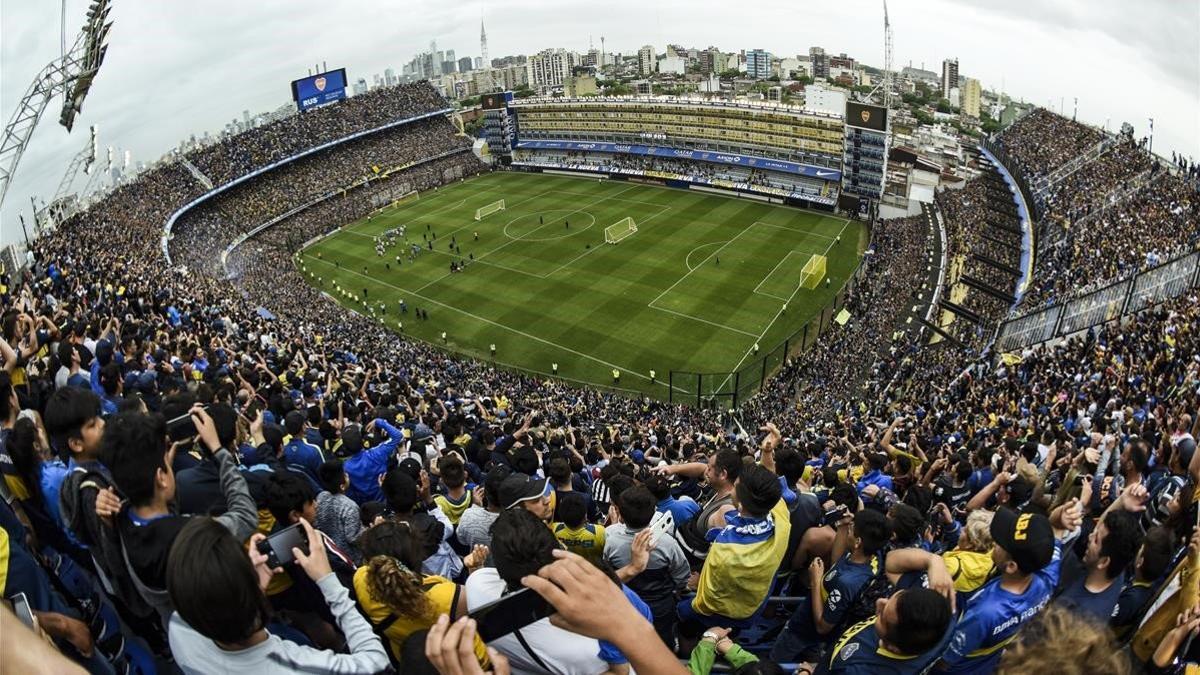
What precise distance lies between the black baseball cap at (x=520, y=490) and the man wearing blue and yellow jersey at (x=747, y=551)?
4.91ft

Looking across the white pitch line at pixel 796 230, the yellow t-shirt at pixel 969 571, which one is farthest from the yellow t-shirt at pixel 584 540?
the white pitch line at pixel 796 230

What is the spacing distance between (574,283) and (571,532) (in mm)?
41961

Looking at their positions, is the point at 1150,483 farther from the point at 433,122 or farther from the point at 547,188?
the point at 433,122

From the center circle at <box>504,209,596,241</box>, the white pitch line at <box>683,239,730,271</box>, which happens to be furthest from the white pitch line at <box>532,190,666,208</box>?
the white pitch line at <box>683,239,730,271</box>

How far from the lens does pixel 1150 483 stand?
7.97 m

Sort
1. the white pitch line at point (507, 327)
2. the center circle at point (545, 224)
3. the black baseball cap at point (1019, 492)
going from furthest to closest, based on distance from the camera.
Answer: the center circle at point (545, 224) → the white pitch line at point (507, 327) → the black baseball cap at point (1019, 492)

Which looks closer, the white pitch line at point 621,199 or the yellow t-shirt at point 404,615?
the yellow t-shirt at point 404,615

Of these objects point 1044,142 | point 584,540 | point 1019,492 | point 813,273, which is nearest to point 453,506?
point 584,540

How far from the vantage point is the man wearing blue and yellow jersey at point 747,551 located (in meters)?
5.17

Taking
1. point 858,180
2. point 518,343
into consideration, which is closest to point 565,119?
point 858,180

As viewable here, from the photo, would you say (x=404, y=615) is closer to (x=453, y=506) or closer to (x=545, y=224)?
(x=453, y=506)

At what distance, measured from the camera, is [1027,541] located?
4.54 meters

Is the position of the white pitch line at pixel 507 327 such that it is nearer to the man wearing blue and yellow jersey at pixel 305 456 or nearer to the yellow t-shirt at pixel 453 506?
the man wearing blue and yellow jersey at pixel 305 456

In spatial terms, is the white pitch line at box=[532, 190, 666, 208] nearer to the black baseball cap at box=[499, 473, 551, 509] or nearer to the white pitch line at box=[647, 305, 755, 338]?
the white pitch line at box=[647, 305, 755, 338]
